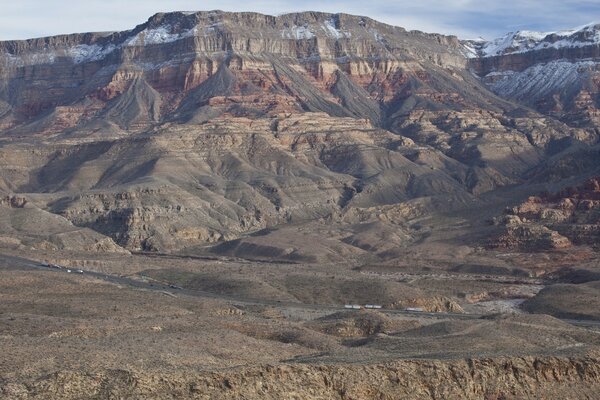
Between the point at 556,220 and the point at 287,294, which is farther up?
the point at 287,294

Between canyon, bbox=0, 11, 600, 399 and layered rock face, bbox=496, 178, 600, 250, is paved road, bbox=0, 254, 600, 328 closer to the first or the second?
canyon, bbox=0, 11, 600, 399

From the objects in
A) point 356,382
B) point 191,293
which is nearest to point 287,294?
point 191,293

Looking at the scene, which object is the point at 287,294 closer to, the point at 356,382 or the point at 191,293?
the point at 191,293

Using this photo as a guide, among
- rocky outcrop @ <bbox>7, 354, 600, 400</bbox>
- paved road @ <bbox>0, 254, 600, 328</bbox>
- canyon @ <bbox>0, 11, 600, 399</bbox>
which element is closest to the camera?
rocky outcrop @ <bbox>7, 354, 600, 400</bbox>

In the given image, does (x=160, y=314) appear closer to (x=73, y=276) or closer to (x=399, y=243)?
(x=73, y=276)

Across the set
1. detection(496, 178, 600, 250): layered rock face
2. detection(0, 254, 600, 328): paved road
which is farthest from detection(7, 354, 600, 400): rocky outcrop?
detection(496, 178, 600, 250): layered rock face

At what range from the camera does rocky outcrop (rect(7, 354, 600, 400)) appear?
4084cm

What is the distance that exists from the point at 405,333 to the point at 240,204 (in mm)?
122949

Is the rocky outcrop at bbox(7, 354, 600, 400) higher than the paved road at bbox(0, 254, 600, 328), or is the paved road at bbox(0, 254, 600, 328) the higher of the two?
the rocky outcrop at bbox(7, 354, 600, 400)

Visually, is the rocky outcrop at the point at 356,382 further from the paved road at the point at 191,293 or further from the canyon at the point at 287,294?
the paved road at the point at 191,293

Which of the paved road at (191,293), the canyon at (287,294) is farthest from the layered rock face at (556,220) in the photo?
the paved road at (191,293)

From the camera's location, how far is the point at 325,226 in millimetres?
180625

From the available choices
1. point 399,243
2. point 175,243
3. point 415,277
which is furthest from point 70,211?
point 415,277

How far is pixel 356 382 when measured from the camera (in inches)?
1780
